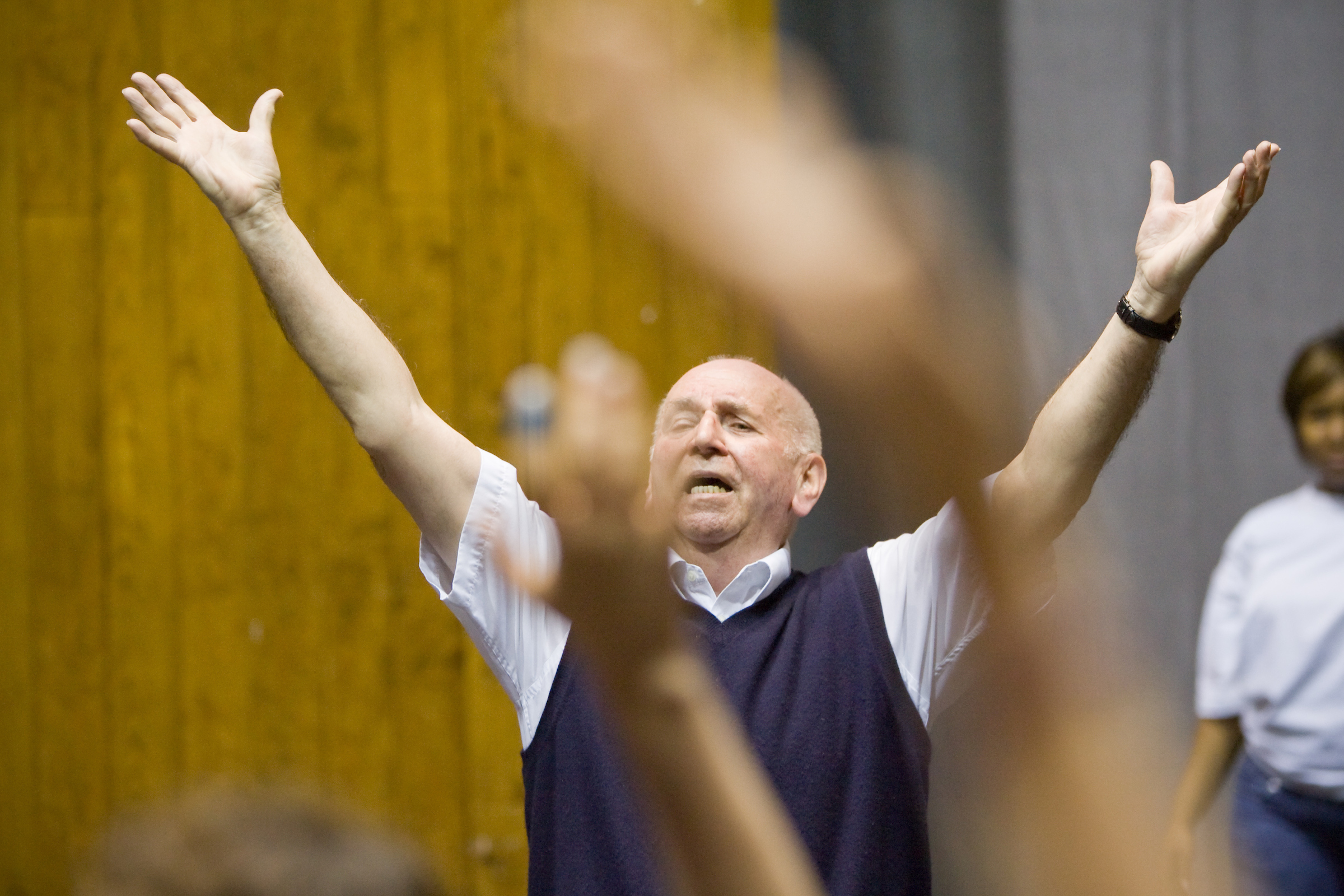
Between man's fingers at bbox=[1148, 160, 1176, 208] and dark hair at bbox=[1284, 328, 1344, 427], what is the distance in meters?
0.66

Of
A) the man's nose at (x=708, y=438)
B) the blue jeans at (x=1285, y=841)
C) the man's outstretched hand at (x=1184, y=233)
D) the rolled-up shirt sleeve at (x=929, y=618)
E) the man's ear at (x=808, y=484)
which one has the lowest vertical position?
the blue jeans at (x=1285, y=841)

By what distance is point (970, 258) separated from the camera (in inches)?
78.8

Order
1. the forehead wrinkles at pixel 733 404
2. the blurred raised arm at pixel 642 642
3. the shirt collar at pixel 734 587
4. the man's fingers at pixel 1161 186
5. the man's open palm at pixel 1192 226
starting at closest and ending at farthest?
the blurred raised arm at pixel 642 642 → the man's open palm at pixel 1192 226 → the man's fingers at pixel 1161 186 → the shirt collar at pixel 734 587 → the forehead wrinkles at pixel 733 404

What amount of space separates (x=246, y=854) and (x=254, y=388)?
1776 mm

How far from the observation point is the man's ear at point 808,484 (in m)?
1.53

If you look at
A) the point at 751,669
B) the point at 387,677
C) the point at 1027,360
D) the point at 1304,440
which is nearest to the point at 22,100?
the point at 387,677

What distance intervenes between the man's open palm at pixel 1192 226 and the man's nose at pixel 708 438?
1.87ft

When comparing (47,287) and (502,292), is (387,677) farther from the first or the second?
(47,287)

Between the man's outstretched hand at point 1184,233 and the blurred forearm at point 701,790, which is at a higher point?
the man's outstretched hand at point 1184,233

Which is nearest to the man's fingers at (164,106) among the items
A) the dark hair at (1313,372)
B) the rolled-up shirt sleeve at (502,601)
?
the rolled-up shirt sleeve at (502,601)

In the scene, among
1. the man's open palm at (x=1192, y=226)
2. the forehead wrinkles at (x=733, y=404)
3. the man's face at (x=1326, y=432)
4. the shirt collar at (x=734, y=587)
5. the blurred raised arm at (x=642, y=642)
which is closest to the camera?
the blurred raised arm at (x=642, y=642)

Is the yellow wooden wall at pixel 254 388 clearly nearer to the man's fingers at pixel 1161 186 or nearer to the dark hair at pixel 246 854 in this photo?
the man's fingers at pixel 1161 186

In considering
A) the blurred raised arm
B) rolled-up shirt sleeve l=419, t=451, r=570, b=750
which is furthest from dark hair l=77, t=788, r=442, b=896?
rolled-up shirt sleeve l=419, t=451, r=570, b=750

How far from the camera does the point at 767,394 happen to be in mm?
1509
